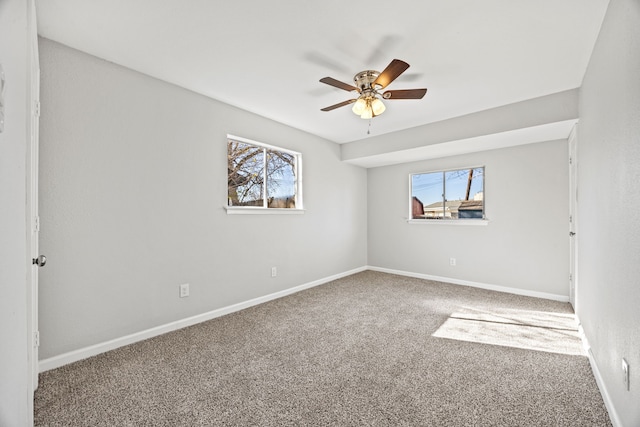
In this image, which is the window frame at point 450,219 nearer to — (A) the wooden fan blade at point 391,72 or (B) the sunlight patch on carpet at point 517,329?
(B) the sunlight patch on carpet at point 517,329

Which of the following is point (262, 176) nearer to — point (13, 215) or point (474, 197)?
point (13, 215)

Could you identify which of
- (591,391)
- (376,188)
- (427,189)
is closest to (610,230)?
(591,391)

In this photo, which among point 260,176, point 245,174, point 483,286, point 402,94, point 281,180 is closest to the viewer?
point 402,94

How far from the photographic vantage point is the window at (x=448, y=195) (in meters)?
4.30

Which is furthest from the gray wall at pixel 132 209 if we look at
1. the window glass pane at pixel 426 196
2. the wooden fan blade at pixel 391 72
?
the window glass pane at pixel 426 196

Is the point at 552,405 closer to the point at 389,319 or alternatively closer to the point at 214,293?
the point at 389,319

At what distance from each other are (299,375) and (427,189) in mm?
3789

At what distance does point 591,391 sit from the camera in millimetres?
1759

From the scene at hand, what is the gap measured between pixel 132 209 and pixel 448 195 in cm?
428

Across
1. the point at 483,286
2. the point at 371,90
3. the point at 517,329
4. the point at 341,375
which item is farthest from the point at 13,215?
the point at 483,286

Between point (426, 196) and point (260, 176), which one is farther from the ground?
point (260, 176)

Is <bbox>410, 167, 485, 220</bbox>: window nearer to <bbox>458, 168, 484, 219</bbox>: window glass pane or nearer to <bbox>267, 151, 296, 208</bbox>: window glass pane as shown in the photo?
<bbox>458, 168, 484, 219</bbox>: window glass pane

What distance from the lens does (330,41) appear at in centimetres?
211

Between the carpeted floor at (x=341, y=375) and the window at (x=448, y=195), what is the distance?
5.67ft
